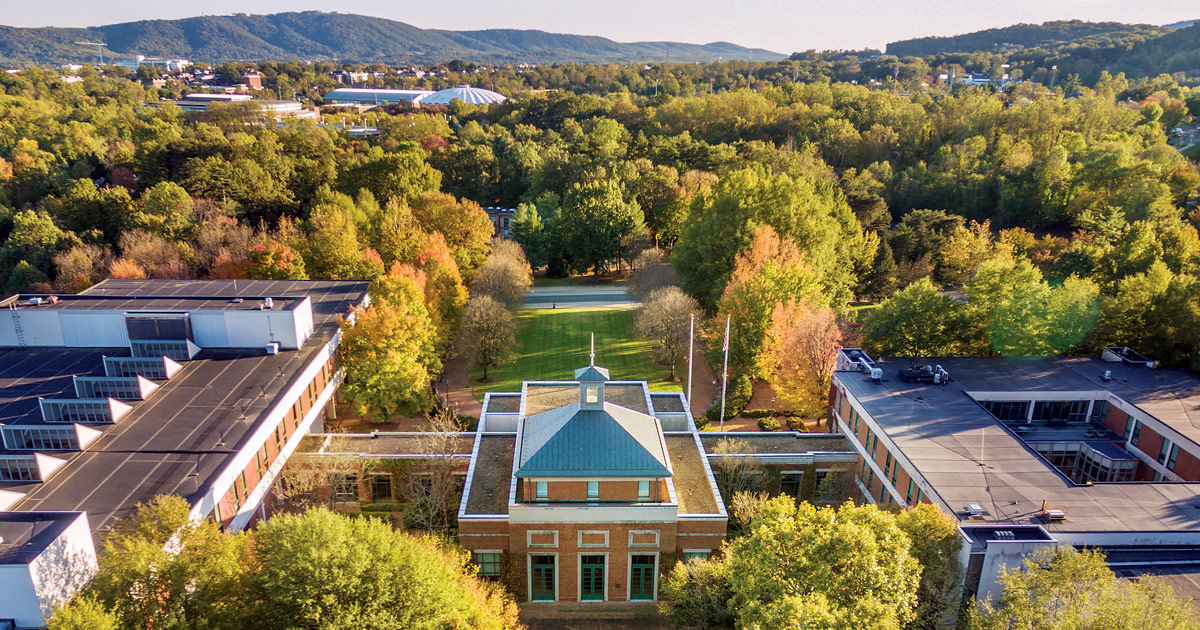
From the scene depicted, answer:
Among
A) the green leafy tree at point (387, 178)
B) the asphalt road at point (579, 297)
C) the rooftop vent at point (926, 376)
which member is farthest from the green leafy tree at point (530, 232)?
the rooftop vent at point (926, 376)

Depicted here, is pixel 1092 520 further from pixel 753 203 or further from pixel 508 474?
pixel 753 203

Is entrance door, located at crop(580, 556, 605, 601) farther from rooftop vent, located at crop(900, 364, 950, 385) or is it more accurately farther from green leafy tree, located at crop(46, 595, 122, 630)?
rooftop vent, located at crop(900, 364, 950, 385)

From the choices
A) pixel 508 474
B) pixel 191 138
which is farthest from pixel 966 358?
pixel 191 138

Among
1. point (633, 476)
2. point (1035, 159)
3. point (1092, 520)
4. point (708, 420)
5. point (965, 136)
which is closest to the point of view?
point (1092, 520)

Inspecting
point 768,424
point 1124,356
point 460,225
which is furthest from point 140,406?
A: point 1124,356

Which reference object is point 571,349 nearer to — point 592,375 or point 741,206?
point 741,206

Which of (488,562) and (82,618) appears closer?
(82,618)
